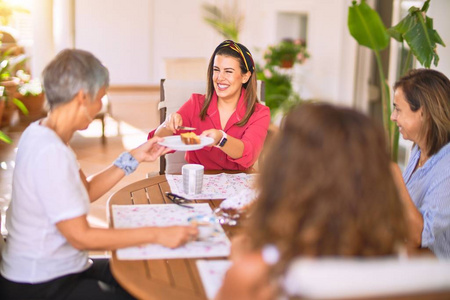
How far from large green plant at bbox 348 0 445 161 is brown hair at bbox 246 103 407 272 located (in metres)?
2.34

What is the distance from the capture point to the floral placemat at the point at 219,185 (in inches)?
85.1

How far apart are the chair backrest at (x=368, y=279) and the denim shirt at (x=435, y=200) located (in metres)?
0.87

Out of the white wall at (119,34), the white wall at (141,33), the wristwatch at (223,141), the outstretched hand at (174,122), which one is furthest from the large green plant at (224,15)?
the wristwatch at (223,141)

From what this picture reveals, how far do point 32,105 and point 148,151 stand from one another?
16.8 ft

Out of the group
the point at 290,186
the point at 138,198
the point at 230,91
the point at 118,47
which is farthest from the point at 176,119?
the point at 118,47

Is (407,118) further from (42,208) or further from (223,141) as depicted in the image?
(42,208)

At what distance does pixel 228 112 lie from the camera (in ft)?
8.96

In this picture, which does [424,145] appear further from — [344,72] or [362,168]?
[344,72]

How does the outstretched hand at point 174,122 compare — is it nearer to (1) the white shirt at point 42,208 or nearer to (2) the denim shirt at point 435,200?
(1) the white shirt at point 42,208

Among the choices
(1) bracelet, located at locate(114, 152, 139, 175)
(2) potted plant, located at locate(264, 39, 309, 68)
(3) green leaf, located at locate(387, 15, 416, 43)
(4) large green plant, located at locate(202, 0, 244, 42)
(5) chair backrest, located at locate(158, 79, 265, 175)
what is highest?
(4) large green plant, located at locate(202, 0, 244, 42)

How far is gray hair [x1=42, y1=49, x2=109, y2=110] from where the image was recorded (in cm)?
160

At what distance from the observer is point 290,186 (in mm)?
1076

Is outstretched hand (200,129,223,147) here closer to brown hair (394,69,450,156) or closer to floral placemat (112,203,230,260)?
floral placemat (112,203,230,260)

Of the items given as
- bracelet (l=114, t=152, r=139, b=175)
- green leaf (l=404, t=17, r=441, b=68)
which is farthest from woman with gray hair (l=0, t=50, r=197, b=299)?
green leaf (l=404, t=17, r=441, b=68)
